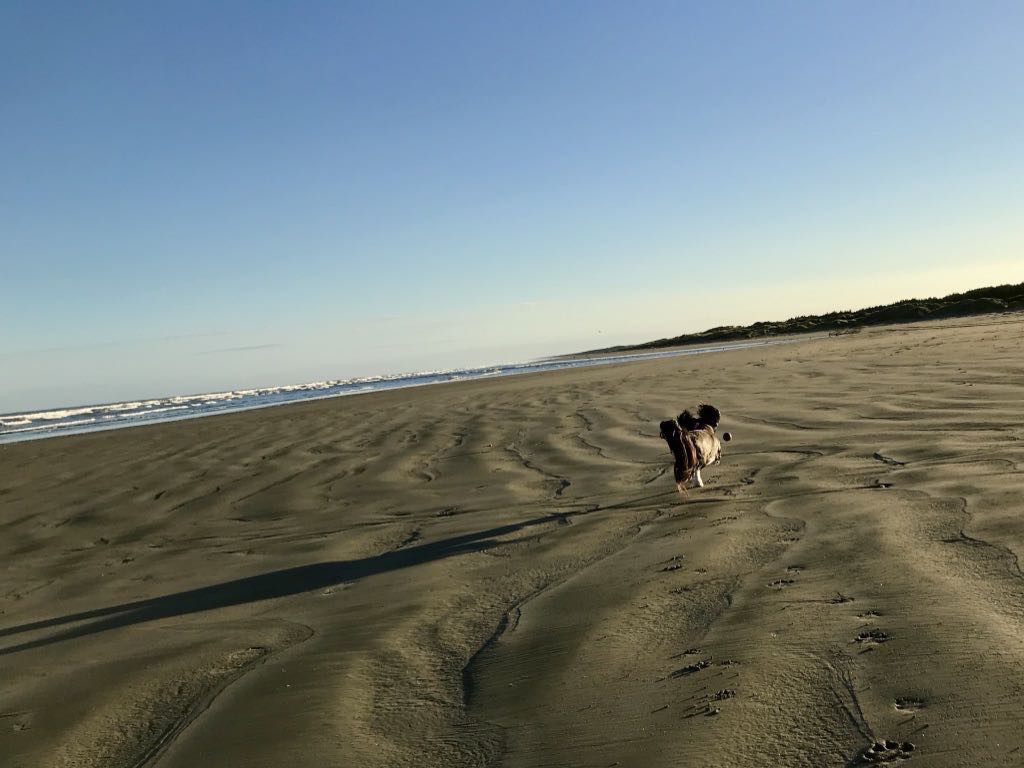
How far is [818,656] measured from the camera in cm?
273

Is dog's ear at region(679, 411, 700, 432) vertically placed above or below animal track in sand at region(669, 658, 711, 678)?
above

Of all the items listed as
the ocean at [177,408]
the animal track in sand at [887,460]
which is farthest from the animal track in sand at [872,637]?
the ocean at [177,408]

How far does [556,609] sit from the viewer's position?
144 inches

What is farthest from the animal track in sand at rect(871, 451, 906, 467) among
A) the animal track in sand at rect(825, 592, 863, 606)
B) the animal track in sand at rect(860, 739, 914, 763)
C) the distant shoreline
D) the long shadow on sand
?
the distant shoreline

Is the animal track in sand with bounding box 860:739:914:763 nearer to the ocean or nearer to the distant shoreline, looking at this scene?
the ocean

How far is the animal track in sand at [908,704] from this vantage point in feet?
7.55

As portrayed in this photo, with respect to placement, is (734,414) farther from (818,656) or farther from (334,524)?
(818,656)

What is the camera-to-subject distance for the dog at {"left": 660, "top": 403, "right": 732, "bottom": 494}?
18.4 ft

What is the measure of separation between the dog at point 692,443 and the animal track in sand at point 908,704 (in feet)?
10.6

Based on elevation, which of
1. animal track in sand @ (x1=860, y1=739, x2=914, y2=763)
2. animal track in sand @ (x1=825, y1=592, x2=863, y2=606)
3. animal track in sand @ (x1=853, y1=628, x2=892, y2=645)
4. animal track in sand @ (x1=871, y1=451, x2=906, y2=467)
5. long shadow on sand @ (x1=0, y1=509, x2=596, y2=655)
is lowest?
long shadow on sand @ (x1=0, y1=509, x2=596, y2=655)

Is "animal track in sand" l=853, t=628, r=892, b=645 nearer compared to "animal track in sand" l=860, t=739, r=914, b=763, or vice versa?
"animal track in sand" l=860, t=739, r=914, b=763

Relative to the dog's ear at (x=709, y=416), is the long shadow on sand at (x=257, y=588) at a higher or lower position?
lower

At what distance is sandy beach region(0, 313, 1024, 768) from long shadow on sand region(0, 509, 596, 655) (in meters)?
0.02

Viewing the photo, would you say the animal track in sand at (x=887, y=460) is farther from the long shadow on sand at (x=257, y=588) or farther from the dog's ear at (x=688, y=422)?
the long shadow on sand at (x=257, y=588)
